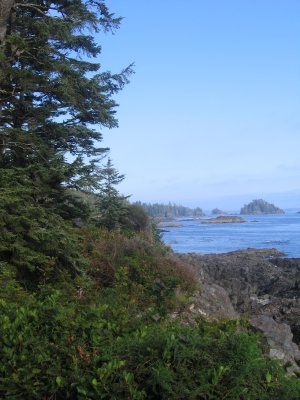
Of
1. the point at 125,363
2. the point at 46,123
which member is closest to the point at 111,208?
the point at 46,123

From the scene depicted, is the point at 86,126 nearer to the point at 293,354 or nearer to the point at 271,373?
the point at 293,354

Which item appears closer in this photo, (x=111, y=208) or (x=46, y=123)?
(x=46, y=123)

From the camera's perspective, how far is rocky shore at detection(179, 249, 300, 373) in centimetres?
929

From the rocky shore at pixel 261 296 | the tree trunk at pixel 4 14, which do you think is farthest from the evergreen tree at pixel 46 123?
the rocky shore at pixel 261 296

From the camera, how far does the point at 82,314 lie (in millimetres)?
4344

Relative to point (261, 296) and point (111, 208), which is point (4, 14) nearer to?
point (111, 208)

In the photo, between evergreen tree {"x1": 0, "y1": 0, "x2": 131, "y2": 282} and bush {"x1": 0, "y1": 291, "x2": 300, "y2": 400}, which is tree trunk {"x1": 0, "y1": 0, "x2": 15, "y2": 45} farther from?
bush {"x1": 0, "y1": 291, "x2": 300, "y2": 400}

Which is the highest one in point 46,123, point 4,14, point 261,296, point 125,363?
point 4,14

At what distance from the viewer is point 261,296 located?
2161cm

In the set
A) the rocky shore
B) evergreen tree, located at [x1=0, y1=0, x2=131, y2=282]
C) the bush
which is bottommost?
the rocky shore

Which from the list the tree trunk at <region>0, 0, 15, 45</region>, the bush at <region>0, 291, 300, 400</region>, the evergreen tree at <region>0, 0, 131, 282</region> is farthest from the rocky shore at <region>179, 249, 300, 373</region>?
the tree trunk at <region>0, 0, 15, 45</region>

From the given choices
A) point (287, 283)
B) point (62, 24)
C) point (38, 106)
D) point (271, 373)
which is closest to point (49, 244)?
A: point (38, 106)

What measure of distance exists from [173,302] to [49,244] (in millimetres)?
2775

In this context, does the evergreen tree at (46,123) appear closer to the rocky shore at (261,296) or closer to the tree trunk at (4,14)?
the tree trunk at (4,14)
